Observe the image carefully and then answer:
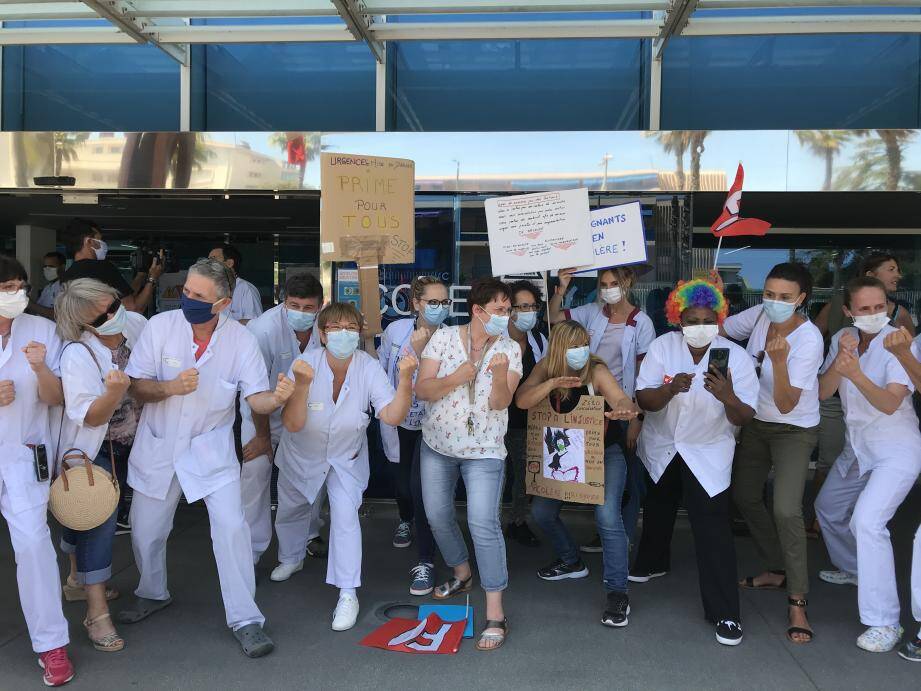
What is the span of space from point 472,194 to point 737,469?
115 inches

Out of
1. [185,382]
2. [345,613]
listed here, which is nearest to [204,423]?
[185,382]

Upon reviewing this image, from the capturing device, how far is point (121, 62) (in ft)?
23.6

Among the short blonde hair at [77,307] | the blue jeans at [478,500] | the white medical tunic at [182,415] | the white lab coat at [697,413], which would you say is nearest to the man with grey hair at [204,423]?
the white medical tunic at [182,415]

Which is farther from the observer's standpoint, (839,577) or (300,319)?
(839,577)

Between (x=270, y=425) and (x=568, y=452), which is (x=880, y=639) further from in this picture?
(x=270, y=425)

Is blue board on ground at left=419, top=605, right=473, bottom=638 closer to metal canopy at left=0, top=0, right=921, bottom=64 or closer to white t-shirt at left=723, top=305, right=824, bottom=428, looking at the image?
white t-shirt at left=723, top=305, right=824, bottom=428

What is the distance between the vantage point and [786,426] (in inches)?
167

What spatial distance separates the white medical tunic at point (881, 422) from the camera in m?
3.99

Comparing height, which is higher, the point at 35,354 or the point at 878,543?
the point at 35,354

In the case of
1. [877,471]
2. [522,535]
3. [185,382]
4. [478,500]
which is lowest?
[522,535]

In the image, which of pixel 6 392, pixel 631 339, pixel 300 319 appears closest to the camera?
pixel 6 392

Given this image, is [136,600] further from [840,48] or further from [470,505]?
[840,48]

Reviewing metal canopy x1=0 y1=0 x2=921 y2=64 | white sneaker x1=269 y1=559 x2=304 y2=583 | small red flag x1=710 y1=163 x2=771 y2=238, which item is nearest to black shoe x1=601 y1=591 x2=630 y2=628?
white sneaker x1=269 y1=559 x2=304 y2=583

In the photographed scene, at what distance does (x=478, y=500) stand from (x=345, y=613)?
0.93 m
